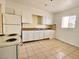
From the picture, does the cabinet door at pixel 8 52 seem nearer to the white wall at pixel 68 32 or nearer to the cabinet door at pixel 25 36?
the cabinet door at pixel 25 36

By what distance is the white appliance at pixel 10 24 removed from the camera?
296cm

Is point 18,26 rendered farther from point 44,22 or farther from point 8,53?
point 44,22

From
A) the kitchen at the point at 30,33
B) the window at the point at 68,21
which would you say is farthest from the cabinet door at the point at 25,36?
the window at the point at 68,21

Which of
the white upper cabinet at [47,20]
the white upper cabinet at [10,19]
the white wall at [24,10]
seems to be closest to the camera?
the white upper cabinet at [10,19]

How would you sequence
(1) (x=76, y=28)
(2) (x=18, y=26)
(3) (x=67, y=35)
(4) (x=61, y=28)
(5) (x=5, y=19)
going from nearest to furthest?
(5) (x=5, y=19), (2) (x=18, y=26), (1) (x=76, y=28), (3) (x=67, y=35), (4) (x=61, y=28)

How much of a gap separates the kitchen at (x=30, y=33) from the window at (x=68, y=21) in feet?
0.74

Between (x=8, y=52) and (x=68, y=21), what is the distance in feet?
15.2

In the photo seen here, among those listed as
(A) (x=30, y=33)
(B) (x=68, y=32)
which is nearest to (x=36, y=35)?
(A) (x=30, y=33)

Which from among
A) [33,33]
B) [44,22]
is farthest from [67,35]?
[33,33]

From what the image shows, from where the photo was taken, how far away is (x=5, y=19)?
9.72ft

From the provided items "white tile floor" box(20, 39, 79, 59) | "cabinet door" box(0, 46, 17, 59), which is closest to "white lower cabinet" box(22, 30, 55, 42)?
"white tile floor" box(20, 39, 79, 59)

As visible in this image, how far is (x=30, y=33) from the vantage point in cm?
456

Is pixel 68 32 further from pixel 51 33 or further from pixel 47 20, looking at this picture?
pixel 47 20

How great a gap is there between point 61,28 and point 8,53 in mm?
4846
